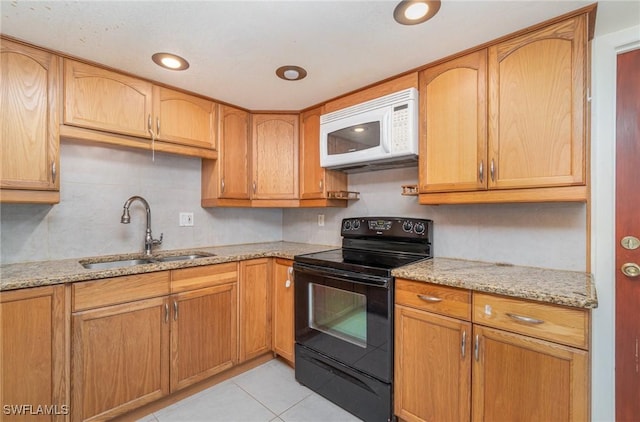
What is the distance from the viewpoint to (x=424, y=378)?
146cm

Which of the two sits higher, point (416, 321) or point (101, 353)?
point (416, 321)

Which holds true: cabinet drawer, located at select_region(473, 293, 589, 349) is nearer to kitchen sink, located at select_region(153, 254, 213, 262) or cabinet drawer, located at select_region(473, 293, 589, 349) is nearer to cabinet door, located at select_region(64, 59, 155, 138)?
kitchen sink, located at select_region(153, 254, 213, 262)

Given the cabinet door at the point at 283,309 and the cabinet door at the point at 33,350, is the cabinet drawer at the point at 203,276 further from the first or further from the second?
the cabinet door at the point at 33,350

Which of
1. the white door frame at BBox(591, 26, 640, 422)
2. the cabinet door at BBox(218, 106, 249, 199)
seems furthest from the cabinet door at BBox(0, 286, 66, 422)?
the white door frame at BBox(591, 26, 640, 422)

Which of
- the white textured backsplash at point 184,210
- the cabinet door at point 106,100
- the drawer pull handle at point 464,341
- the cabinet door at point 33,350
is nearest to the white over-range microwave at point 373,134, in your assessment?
the white textured backsplash at point 184,210

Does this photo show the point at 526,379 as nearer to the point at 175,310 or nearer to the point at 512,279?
the point at 512,279

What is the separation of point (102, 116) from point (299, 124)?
1.38 meters

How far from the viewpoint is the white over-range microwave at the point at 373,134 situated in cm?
176

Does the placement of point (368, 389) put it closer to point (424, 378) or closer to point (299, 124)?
point (424, 378)

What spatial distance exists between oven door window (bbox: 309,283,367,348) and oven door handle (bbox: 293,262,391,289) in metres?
0.09

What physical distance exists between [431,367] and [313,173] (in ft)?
5.16

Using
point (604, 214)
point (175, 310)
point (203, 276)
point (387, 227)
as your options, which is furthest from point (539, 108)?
point (175, 310)

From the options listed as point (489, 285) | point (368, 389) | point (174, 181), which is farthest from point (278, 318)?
point (489, 285)

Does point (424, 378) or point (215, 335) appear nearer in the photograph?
point (424, 378)
